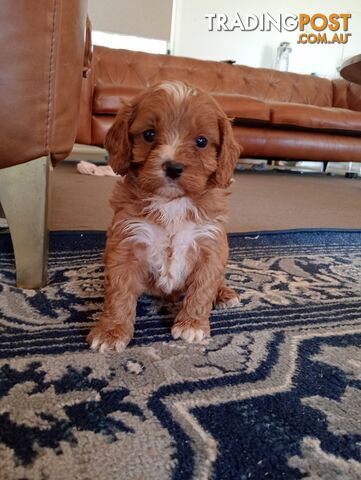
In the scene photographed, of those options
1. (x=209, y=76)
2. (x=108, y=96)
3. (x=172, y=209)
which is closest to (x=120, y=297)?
(x=172, y=209)

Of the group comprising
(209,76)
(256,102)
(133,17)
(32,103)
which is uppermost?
(133,17)

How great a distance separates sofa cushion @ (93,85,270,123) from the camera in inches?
174

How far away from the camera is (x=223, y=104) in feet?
14.8

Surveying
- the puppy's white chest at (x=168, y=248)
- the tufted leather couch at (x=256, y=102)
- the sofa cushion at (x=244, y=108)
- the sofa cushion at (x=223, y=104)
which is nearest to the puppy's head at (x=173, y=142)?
the puppy's white chest at (x=168, y=248)

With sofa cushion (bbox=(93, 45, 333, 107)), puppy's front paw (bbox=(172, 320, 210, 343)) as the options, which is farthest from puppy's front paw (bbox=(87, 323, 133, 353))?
sofa cushion (bbox=(93, 45, 333, 107))

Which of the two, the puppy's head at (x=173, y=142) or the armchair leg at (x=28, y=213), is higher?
the puppy's head at (x=173, y=142)

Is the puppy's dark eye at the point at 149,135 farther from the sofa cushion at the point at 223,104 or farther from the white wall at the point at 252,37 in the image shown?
the white wall at the point at 252,37

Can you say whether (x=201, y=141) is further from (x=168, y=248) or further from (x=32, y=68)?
(x=32, y=68)

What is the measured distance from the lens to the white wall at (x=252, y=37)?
6.76m

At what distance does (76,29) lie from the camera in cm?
136

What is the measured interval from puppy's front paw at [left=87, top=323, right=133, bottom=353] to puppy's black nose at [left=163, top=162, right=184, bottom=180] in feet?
1.35

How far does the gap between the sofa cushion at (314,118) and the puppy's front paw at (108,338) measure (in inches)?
164

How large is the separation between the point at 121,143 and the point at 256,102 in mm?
3814

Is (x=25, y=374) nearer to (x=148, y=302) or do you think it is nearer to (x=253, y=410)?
(x=253, y=410)
